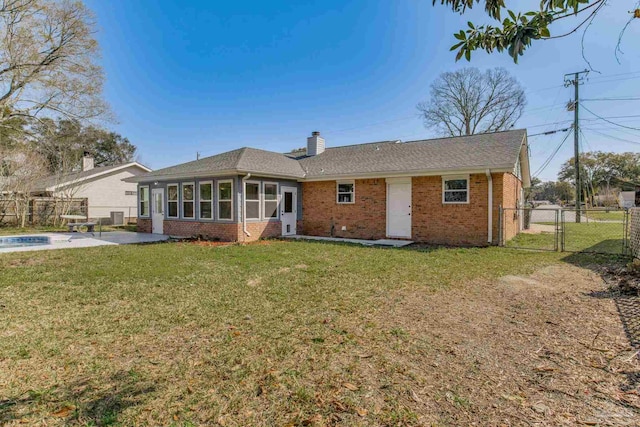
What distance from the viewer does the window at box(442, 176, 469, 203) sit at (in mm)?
11445

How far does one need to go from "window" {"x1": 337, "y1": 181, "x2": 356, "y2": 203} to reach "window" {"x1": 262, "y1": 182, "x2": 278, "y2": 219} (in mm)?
2690

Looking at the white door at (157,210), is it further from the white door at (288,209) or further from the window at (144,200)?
the white door at (288,209)

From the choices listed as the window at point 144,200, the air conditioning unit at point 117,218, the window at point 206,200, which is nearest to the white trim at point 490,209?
the window at point 206,200

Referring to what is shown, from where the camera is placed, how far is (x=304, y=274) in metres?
6.99

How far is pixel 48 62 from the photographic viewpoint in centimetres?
1617

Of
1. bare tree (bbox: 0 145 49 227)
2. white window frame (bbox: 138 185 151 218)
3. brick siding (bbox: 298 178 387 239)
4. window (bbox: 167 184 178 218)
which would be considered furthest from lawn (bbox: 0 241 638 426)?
bare tree (bbox: 0 145 49 227)

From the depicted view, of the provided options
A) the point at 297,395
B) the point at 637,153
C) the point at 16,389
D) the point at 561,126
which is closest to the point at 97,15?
the point at 16,389

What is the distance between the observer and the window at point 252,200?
41.5ft

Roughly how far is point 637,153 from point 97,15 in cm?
6979

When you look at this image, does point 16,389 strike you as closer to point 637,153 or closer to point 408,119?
point 408,119

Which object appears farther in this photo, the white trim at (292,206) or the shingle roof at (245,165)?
the white trim at (292,206)

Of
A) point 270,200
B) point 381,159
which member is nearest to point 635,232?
A: point 381,159

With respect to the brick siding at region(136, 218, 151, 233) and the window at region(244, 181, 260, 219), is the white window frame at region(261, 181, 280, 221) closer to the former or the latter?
the window at region(244, 181, 260, 219)

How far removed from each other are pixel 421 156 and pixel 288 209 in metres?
5.97
